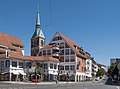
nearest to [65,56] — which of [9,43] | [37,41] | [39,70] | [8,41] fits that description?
[39,70]

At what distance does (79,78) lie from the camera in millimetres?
93500

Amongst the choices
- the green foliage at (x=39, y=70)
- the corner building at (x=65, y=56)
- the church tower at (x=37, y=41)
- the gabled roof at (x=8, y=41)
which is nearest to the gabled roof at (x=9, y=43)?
the gabled roof at (x=8, y=41)

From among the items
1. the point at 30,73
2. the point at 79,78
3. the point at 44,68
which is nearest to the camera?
the point at 30,73

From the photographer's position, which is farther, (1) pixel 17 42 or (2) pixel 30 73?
(1) pixel 17 42

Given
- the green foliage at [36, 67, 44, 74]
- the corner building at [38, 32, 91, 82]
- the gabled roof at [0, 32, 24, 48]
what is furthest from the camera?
the corner building at [38, 32, 91, 82]

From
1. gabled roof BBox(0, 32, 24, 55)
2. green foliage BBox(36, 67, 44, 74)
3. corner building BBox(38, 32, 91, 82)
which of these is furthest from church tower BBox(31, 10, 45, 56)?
green foliage BBox(36, 67, 44, 74)

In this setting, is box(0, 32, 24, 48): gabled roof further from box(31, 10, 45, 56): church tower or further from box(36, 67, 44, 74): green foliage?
box(31, 10, 45, 56): church tower

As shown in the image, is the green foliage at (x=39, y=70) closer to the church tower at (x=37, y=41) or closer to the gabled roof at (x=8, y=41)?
the gabled roof at (x=8, y=41)

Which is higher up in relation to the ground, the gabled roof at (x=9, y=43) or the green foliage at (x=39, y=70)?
the gabled roof at (x=9, y=43)

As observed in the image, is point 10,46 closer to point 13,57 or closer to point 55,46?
point 13,57

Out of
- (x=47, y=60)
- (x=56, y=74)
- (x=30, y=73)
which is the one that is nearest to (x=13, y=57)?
(x=30, y=73)

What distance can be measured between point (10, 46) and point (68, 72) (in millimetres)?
21305

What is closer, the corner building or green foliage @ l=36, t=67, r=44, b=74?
green foliage @ l=36, t=67, r=44, b=74

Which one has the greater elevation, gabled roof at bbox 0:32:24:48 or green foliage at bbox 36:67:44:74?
gabled roof at bbox 0:32:24:48
